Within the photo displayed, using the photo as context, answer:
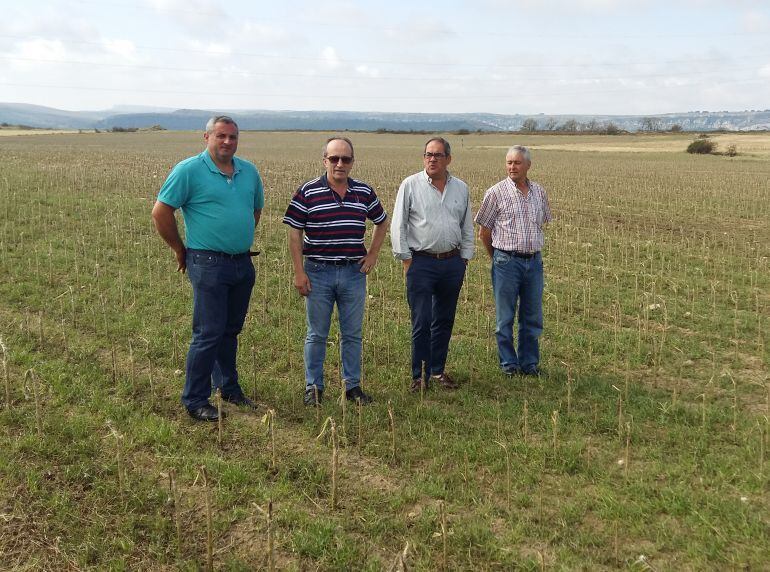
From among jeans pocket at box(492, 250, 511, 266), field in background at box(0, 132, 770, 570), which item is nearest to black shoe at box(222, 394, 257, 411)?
field in background at box(0, 132, 770, 570)

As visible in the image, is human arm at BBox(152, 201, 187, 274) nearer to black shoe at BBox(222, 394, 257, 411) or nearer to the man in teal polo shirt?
the man in teal polo shirt

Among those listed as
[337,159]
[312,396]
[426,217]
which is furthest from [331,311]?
[337,159]

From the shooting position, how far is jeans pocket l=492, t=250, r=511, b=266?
6055 mm

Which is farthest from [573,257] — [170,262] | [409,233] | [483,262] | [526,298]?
[170,262]

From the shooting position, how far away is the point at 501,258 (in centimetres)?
609

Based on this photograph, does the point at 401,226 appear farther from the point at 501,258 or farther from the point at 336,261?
the point at 501,258

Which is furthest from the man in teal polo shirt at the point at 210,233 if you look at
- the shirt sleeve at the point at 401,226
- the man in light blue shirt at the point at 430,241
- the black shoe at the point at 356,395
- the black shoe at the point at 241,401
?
the man in light blue shirt at the point at 430,241

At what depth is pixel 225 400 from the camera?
218 inches

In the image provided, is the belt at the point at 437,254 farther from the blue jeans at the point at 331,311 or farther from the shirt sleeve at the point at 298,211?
the shirt sleeve at the point at 298,211

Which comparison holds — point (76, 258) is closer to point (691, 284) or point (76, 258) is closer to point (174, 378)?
point (174, 378)

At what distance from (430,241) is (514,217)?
3.35 ft

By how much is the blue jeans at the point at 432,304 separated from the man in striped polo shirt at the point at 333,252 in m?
0.53

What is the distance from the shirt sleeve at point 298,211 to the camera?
201 inches

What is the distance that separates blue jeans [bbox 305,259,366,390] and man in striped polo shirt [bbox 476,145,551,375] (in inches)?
60.8
